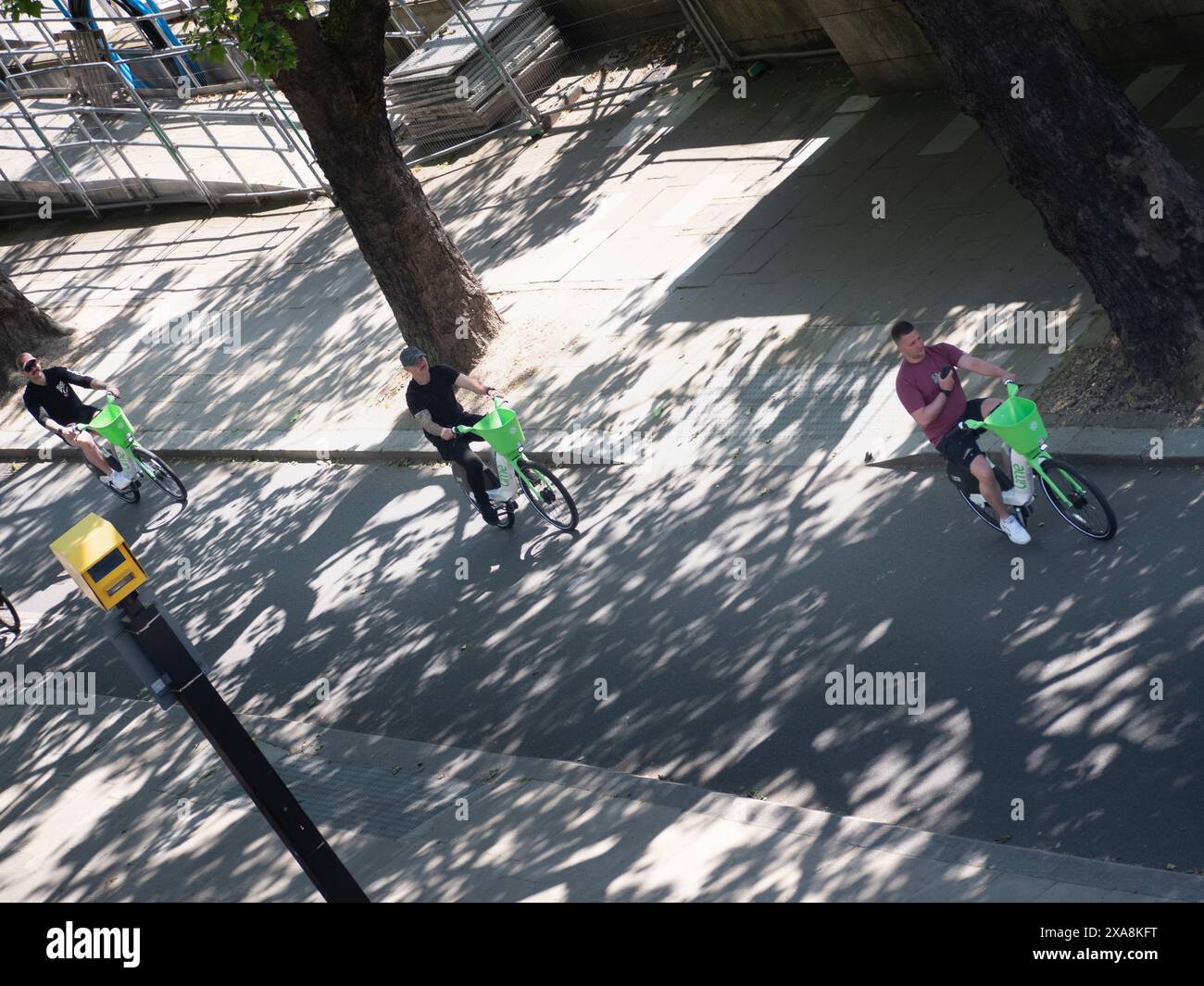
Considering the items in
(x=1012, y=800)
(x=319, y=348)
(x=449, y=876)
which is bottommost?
(x=1012, y=800)

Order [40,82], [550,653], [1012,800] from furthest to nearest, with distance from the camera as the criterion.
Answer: [40,82], [550,653], [1012,800]

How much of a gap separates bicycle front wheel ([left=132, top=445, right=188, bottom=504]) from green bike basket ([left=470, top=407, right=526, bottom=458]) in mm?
4770

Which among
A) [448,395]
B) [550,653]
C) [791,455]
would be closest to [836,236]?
[791,455]

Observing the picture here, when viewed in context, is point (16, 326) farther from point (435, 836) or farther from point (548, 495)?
point (435, 836)

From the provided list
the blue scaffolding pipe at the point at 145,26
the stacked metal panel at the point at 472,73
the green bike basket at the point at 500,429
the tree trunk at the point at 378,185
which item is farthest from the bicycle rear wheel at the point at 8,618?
the blue scaffolding pipe at the point at 145,26

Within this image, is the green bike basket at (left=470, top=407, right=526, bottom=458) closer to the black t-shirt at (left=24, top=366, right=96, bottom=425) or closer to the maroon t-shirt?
the maroon t-shirt

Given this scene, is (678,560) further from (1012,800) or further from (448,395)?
(1012,800)

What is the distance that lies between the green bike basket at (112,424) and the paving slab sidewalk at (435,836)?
333 centimetres

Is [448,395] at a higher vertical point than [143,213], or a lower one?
lower

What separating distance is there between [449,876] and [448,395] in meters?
4.33

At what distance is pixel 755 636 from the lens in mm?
8859

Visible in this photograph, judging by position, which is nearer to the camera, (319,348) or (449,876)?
(449,876)

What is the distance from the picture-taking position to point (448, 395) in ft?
35.2

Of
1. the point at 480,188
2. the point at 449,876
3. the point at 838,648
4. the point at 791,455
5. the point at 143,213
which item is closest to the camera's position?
the point at 449,876
